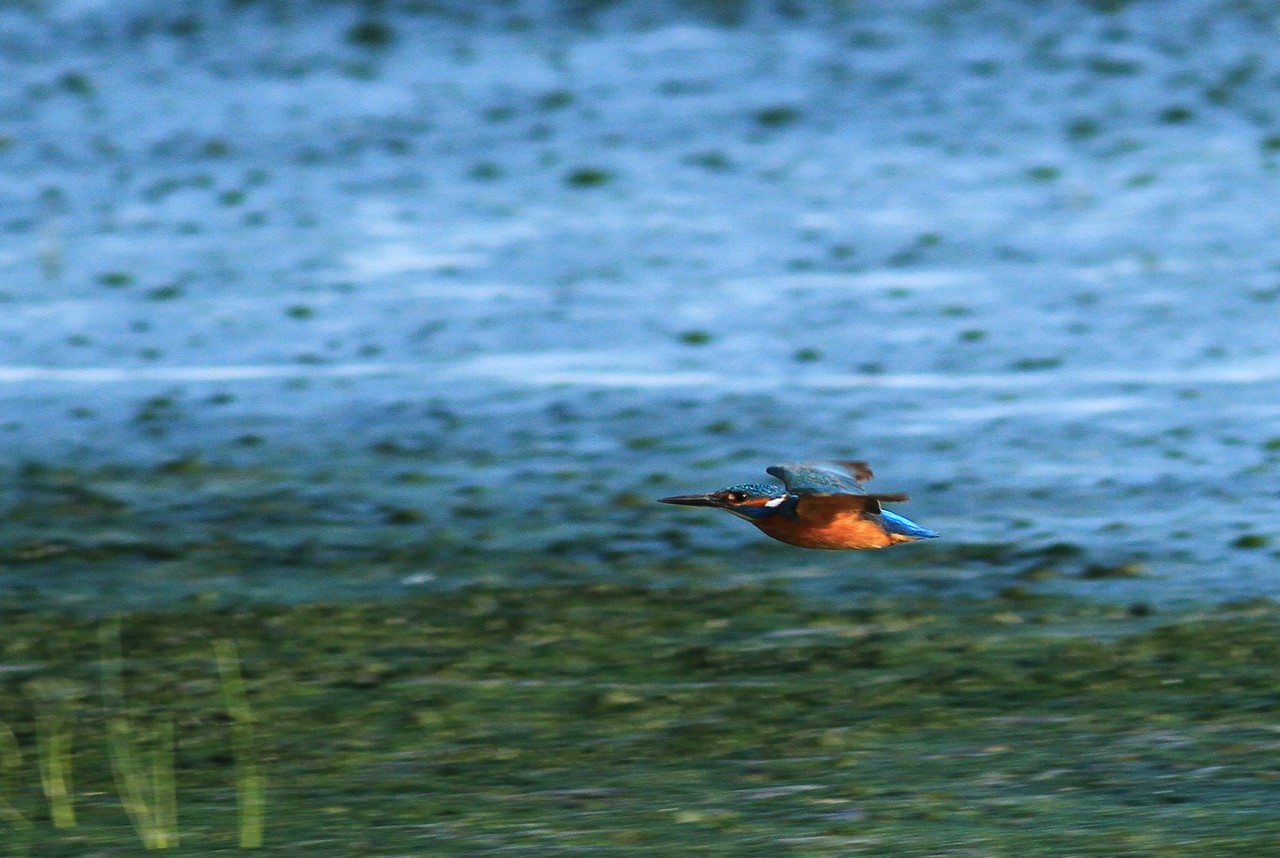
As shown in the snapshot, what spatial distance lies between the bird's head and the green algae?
4.13ft

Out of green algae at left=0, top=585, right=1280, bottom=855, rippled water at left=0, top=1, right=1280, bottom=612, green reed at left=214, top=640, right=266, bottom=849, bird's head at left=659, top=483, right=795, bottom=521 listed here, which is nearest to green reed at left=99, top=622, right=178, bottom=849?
→ green algae at left=0, top=585, right=1280, bottom=855

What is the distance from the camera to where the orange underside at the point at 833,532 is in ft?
16.9

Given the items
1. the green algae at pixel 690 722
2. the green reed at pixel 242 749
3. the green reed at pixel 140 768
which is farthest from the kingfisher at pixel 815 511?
the green reed at pixel 140 768

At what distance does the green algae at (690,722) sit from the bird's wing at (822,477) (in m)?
1.12

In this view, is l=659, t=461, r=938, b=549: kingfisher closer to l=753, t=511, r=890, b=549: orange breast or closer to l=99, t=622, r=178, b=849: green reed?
l=753, t=511, r=890, b=549: orange breast

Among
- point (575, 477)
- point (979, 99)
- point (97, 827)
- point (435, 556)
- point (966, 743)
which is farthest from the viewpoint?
point (979, 99)

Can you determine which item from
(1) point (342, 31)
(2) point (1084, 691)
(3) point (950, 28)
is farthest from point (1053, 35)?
(2) point (1084, 691)

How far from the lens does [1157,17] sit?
72.6 ft

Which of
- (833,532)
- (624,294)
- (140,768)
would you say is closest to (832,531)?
(833,532)

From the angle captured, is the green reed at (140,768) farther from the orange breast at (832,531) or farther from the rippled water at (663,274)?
the orange breast at (832,531)

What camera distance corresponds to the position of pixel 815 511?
515cm

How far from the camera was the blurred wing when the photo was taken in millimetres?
5211

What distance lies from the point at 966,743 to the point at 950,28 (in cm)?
1538

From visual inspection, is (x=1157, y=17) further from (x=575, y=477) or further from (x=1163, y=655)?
(x=1163, y=655)
